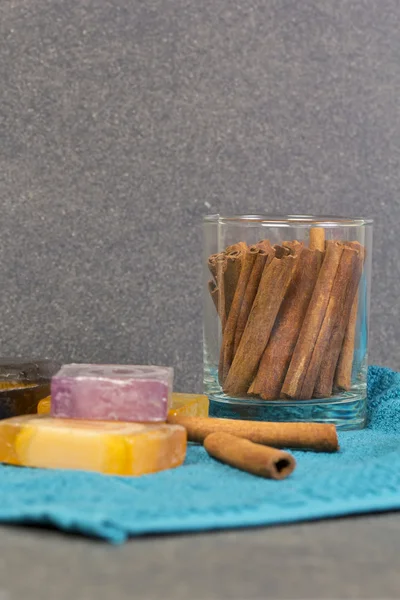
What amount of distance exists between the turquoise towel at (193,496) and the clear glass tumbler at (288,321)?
0.10 meters

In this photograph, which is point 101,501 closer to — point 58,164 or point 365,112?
point 58,164

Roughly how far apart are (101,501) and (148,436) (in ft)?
0.23

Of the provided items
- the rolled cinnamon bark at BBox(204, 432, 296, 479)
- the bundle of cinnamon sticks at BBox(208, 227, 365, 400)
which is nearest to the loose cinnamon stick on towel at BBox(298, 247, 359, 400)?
the bundle of cinnamon sticks at BBox(208, 227, 365, 400)

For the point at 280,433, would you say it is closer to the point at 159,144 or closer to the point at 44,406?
the point at 44,406

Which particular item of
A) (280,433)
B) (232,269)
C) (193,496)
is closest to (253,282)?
(232,269)

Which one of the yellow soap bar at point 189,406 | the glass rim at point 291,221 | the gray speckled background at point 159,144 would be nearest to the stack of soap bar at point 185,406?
the yellow soap bar at point 189,406

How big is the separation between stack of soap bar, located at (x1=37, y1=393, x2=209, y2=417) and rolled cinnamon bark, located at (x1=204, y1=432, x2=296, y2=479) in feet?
0.20

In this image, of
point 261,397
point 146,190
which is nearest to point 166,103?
point 146,190

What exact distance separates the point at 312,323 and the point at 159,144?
0.29 metres

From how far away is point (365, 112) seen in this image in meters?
0.89

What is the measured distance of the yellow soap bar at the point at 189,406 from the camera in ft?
1.91

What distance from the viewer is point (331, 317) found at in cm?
63

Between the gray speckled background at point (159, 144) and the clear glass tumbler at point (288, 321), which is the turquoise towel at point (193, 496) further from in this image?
the gray speckled background at point (159, 144)

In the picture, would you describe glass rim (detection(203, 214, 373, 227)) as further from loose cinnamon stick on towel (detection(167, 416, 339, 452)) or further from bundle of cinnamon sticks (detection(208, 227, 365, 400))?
loose cinnamon stick on towel (detection(167, 416, 339, 452))
